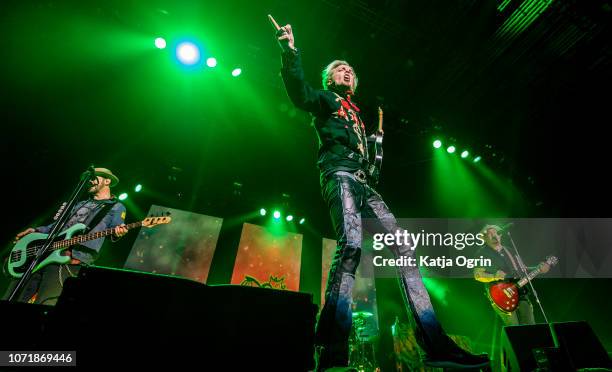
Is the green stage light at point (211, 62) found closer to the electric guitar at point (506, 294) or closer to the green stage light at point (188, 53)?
the green stage light at point (188, 53)

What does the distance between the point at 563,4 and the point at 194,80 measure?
7.34m

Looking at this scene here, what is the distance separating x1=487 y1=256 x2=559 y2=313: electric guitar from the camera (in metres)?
5.89

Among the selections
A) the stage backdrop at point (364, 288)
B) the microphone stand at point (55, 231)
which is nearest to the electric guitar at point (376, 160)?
the microphone stand at point (55, 231)

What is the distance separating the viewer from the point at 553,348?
1733 millimetres

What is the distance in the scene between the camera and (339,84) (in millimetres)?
3275

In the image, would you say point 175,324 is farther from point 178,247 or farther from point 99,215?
point 178,247

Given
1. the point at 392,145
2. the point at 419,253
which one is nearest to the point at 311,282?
the point at 419,253

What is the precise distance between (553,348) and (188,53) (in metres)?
6.78

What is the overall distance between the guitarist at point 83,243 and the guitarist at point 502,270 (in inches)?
320

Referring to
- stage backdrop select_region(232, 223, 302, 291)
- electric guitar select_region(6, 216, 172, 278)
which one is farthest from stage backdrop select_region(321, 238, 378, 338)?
electric guitar select_region(6, 216, 172, 278)

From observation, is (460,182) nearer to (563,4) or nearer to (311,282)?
(563,4)

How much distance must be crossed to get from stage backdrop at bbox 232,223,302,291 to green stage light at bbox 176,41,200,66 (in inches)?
225

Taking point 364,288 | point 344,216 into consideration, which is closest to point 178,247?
point 364,288

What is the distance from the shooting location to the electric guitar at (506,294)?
589 centimetres
